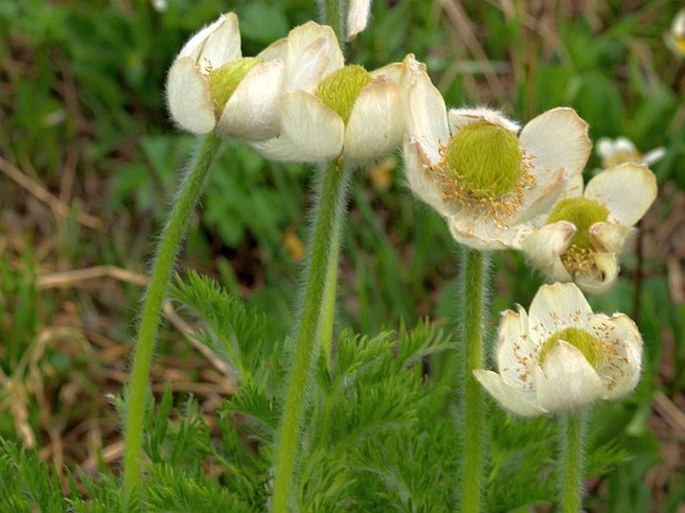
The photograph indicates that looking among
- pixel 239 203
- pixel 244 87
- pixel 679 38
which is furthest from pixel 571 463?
pixel 679 38

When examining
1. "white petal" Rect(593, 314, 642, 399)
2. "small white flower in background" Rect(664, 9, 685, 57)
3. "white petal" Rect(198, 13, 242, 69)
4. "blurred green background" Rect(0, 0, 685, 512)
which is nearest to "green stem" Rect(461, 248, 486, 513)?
"white petal" Rect(593, 314, 642, 399)

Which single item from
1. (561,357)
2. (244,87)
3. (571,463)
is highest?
(244,87)

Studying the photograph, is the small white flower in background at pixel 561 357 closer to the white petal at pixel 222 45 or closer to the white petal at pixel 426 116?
the white petal at pixel 426 116

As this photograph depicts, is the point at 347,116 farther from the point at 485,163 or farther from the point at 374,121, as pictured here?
the point at 485,163

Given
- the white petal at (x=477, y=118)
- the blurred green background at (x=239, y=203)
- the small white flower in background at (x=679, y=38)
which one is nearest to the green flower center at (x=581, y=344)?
the white petal at (x=477, y=118)

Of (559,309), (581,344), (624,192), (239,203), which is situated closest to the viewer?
(581,344)

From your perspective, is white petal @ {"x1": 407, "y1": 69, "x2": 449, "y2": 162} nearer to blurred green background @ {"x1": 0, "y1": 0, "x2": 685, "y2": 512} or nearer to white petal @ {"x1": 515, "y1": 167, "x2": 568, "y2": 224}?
white petal @ {"x1": 515, "y1": 167, "x2": 568, "y2": 224}

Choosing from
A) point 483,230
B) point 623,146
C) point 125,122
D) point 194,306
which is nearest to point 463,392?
point 483,230
